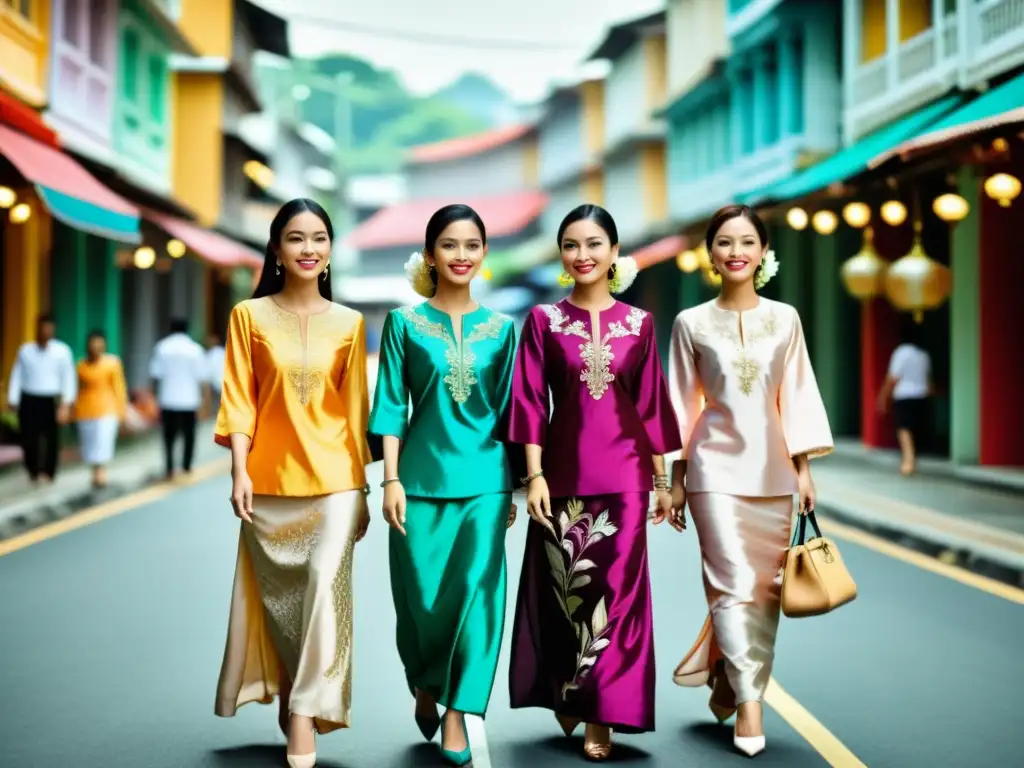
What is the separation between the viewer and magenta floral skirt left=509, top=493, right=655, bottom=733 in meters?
4.81

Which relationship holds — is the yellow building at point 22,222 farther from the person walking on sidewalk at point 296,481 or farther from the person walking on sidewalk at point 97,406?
the person walking on sidewalk at point 296,481

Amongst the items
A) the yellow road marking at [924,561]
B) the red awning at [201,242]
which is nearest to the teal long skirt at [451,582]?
the yellow road marking at [924,561]

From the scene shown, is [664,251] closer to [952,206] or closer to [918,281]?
[918,281]

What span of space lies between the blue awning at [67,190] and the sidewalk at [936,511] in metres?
7.57

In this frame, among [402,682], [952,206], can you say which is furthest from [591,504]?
[952,206]

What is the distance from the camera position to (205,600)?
321 inches

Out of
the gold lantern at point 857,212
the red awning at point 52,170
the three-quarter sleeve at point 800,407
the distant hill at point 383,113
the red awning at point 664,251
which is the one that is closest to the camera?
the three-quarter sleeve at point 800,407

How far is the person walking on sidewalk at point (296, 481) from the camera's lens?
15.3 ft

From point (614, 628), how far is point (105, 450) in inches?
412

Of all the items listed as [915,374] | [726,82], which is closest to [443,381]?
[915,374]

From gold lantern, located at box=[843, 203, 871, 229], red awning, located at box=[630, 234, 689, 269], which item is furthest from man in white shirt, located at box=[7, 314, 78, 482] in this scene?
red awning, located at box=[630, 234, 689, 269]

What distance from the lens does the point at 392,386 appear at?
16.0ft

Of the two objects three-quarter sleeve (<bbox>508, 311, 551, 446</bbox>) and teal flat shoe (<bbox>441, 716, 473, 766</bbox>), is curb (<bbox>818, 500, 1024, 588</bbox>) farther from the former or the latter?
teal flat shoe (<bbox>441, 716, 473, 766</bbox>)

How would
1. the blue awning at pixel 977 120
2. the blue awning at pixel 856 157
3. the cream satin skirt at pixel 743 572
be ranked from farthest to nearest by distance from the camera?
the blue awning at pixel 856 157
the blue awning at pixel 977 120
the cream satin skirt at pixel 743 572
